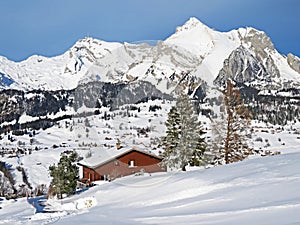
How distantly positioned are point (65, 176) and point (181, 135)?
876 centimetres

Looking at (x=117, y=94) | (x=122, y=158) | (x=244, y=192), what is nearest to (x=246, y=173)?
(x=244, y=192)

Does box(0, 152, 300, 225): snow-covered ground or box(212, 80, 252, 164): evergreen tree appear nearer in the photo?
box(0, 152, 300, 225): snow-covered ground

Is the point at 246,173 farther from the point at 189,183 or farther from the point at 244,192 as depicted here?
the point at 244,192

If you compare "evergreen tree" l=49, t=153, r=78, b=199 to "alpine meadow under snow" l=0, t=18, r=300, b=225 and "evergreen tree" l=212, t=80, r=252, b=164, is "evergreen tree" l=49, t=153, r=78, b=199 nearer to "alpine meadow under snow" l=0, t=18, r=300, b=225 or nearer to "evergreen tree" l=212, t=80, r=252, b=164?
"alpine meadow under snow" l=0, t=18, r=300, b=225

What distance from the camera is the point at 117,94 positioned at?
1474 centimetres

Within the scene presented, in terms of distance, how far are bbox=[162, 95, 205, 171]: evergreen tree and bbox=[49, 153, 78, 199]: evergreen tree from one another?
22.1 ft

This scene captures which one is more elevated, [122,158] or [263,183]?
[122,158]

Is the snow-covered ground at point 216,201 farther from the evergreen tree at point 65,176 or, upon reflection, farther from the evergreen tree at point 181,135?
the evergreen tree at point 65,176

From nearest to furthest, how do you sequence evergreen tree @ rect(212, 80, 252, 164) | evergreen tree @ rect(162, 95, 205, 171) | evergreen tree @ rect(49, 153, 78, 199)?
evergreen tree @ rect(162, 95, 205, 171), evergreen tree @ rect(212, 80, 252, 164), evergreen tree @ rect(49, 153, 78, 199)

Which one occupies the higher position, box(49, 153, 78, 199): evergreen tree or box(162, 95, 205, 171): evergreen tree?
box(162, 95, 205, 171): evergreen tree

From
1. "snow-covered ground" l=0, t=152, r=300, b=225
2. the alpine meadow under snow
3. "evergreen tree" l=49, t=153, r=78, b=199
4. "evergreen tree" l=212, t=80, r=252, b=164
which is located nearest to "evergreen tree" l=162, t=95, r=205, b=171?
the alpine meadow under snow

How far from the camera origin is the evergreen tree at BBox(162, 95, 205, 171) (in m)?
24.2

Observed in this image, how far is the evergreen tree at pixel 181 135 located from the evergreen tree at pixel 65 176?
22.1ft

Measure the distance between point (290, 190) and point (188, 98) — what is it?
1480 centimetres
